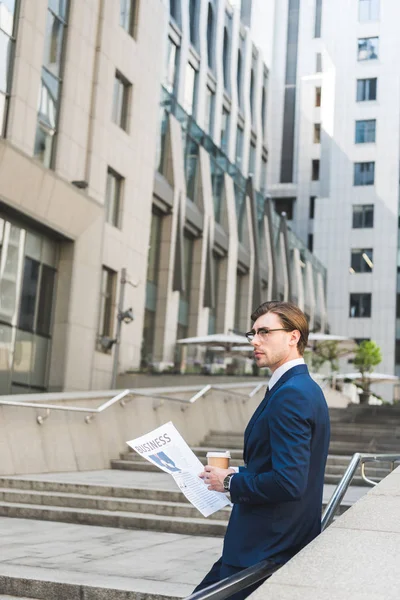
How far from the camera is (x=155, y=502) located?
33.5 feet

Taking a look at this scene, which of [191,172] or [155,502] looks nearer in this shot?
[155,502]

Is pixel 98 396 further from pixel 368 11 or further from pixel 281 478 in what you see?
pixel 368 11

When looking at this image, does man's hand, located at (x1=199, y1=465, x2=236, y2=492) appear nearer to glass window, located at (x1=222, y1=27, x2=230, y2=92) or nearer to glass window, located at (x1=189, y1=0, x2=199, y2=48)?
glass window, located at (x1=189, y1=0, x2=199, y2=48)

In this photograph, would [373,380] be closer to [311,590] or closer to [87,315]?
[87,315]

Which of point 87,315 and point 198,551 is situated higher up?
point 87,315

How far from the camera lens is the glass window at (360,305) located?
65500 millimetres

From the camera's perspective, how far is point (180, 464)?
144 inches

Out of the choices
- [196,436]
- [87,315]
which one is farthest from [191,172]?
[196,436]

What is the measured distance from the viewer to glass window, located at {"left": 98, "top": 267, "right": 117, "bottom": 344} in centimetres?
2870

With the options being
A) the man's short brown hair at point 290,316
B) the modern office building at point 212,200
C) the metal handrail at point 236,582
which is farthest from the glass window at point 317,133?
the metal handrail at point 236,582

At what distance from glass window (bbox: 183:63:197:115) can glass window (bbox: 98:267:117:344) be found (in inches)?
661

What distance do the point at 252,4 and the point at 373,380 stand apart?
108ft

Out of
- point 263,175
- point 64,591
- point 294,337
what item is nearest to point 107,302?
point 64,591

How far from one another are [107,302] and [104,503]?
62.9ft
